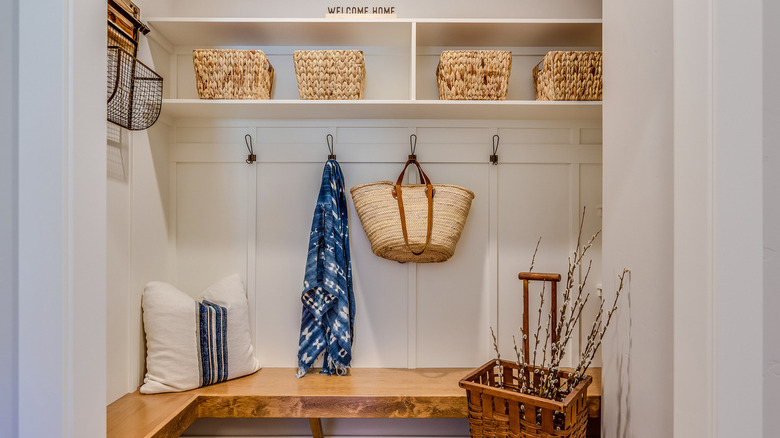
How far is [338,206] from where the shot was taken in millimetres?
1983

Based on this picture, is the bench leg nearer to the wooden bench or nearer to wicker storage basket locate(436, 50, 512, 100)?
the wooden bench

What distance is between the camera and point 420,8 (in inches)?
81.7

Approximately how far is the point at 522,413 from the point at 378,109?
4.07 feet

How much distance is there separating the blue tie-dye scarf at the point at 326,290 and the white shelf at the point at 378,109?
0.26m

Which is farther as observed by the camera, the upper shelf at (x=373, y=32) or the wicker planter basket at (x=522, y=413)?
the upper shelf at (x=373, y=32)

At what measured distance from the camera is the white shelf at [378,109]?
179 centimetres

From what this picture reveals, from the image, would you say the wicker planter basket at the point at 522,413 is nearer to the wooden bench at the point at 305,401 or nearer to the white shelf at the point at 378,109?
the wooden bench at the point at 305,401

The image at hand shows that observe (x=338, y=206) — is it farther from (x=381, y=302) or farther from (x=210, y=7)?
(x=210, y=7)

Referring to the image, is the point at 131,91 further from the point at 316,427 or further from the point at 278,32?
the point at 316,427

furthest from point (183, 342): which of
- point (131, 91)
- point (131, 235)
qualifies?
point (131, 91)

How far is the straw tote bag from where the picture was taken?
5.98 feet
